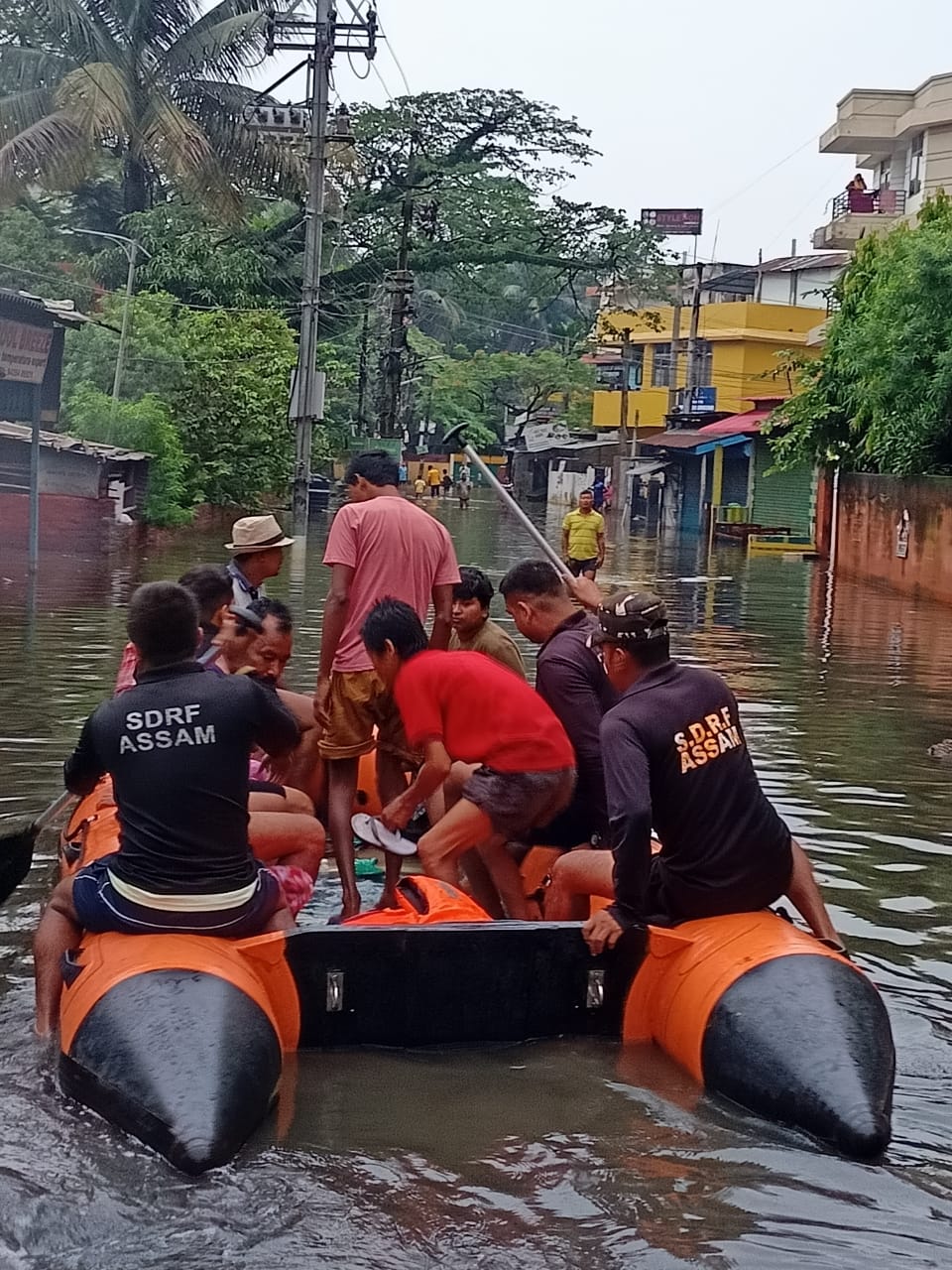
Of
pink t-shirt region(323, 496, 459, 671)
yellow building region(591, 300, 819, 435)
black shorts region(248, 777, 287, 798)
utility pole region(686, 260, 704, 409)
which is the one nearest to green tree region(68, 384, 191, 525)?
pink t-shirt region(323, 496, 459, 671)

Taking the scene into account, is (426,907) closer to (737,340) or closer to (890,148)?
(890,148)

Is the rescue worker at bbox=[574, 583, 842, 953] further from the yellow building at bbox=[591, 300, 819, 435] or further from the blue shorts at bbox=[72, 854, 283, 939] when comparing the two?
the yellow building at bbox=[591, 300, 819, 435]

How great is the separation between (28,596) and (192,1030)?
1536 cm

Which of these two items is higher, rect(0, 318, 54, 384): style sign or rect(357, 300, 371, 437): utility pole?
rect(357, 300, 371, 437): utility pole

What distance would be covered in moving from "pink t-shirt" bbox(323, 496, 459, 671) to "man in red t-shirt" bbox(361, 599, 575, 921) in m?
1.05

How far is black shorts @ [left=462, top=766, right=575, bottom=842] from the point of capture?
264 inches

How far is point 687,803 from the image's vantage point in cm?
575

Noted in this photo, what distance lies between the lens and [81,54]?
3562cm

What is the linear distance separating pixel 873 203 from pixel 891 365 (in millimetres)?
21711

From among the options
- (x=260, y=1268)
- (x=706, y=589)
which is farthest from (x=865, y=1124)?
(x=706, y=589)

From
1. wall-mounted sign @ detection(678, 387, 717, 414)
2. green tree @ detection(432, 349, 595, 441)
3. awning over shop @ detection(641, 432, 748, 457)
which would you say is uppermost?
green tree @ detection(432, 349, 595, 441)

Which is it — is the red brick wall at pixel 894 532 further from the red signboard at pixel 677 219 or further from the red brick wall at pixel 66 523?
the red signboard at pixel 677 219

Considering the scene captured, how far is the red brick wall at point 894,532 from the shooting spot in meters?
25.7

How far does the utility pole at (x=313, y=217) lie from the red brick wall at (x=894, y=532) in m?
9.54
